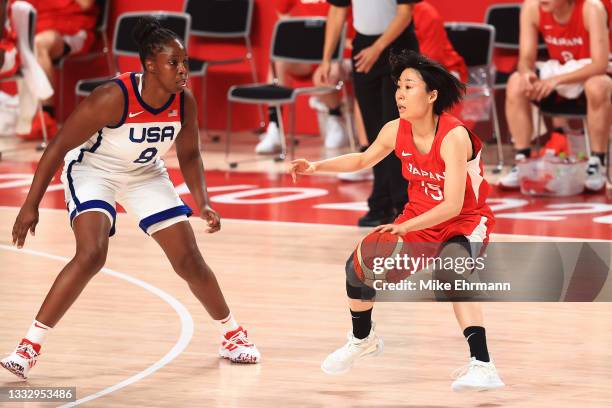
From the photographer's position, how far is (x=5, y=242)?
7.80 metres

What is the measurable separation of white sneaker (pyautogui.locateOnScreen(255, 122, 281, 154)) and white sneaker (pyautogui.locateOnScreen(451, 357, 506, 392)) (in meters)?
7.29

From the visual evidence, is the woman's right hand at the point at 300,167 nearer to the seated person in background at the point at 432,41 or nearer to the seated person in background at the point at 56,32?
the seated person in background at the point at 432,41

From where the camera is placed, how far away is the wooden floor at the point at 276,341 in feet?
15.5

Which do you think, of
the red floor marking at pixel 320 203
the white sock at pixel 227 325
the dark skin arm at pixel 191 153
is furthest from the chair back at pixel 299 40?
the white sock at pixel 227 325

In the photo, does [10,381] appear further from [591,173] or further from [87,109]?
[591,173]

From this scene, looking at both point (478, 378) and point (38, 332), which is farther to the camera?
point (38, 332)

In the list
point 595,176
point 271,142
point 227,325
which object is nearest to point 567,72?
point 595,176

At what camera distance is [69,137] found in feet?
15.9

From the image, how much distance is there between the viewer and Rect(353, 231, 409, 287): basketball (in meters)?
4.72

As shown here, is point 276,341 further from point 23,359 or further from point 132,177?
point 23,359

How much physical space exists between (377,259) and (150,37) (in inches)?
48.1

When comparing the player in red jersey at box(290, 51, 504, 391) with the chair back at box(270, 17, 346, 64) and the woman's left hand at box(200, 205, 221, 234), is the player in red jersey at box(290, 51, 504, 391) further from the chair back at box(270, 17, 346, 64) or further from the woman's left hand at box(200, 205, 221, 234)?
the chair back at box(270, 17, 346, 64)

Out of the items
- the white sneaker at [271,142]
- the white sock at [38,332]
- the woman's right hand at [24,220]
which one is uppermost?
the woman's right hand at [24,220]

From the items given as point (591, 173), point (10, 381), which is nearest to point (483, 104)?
point (591, 173)
